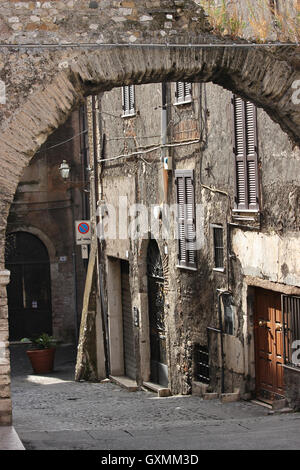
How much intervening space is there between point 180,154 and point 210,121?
1433 mm

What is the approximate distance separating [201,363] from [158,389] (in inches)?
56.6

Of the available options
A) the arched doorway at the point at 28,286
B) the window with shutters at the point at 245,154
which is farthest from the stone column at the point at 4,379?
the arched doorway at the point at 28,286

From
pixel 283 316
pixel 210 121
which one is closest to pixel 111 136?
pixel 210 121

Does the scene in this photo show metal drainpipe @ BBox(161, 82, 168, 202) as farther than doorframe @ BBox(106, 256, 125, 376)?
No

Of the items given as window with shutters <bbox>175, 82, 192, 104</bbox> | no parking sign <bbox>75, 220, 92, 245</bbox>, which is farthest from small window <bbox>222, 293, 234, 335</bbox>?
no parking sign <bbox>75, 220, 92, 245</bbox>

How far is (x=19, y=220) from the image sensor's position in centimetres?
2523

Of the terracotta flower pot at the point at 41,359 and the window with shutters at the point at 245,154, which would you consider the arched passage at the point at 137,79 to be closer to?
the window with shutters at the point at 245,154

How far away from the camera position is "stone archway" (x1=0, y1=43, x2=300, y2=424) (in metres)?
9.41

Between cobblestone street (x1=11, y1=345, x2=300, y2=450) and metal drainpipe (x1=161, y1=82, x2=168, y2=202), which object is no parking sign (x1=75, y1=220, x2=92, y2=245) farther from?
metal drainpipe (x1=161, y1=82, x2=168, y2=202)

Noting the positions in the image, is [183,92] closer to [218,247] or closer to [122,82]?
[218,247]

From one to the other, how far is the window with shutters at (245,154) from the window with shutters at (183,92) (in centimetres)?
187

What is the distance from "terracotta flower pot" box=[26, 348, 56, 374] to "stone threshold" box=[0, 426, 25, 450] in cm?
1103

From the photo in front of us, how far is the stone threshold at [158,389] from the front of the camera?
16.3m

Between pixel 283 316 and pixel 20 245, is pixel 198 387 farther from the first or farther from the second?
pixel 20 245
